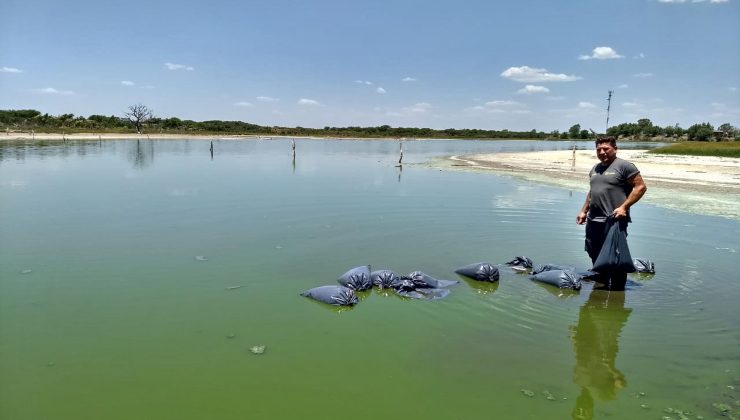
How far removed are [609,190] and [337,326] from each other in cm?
428

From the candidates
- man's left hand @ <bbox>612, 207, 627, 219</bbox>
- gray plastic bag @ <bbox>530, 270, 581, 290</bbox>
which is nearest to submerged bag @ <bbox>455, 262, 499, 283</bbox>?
gray plastic bag @ <bbox>530, 270, 581, 290</bbox>

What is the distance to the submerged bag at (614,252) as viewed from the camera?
6.81 metres

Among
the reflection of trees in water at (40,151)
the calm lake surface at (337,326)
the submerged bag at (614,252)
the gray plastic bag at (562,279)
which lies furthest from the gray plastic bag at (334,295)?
the reflection of trees in water at (40,151)

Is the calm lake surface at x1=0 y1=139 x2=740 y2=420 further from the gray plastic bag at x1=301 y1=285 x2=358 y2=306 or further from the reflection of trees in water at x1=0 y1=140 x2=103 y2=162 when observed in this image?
the reflection of trees in water at x1=0 y1=140 x2=103 y2=162

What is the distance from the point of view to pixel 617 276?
24.2ft

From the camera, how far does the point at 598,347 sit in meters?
5.55

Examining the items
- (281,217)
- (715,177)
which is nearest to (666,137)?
(715,177)

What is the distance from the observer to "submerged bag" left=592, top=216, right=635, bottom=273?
681 centimetres

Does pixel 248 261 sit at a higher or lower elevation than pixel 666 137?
lower

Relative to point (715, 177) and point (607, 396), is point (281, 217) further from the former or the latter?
point (715, 177)

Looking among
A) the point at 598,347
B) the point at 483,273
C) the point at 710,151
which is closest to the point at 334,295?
the point at 483,273

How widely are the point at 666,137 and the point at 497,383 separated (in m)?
160

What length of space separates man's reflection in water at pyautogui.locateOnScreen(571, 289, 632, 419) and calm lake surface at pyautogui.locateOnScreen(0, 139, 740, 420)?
0.03m

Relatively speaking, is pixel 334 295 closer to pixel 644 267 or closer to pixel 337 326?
pixel 337 326
